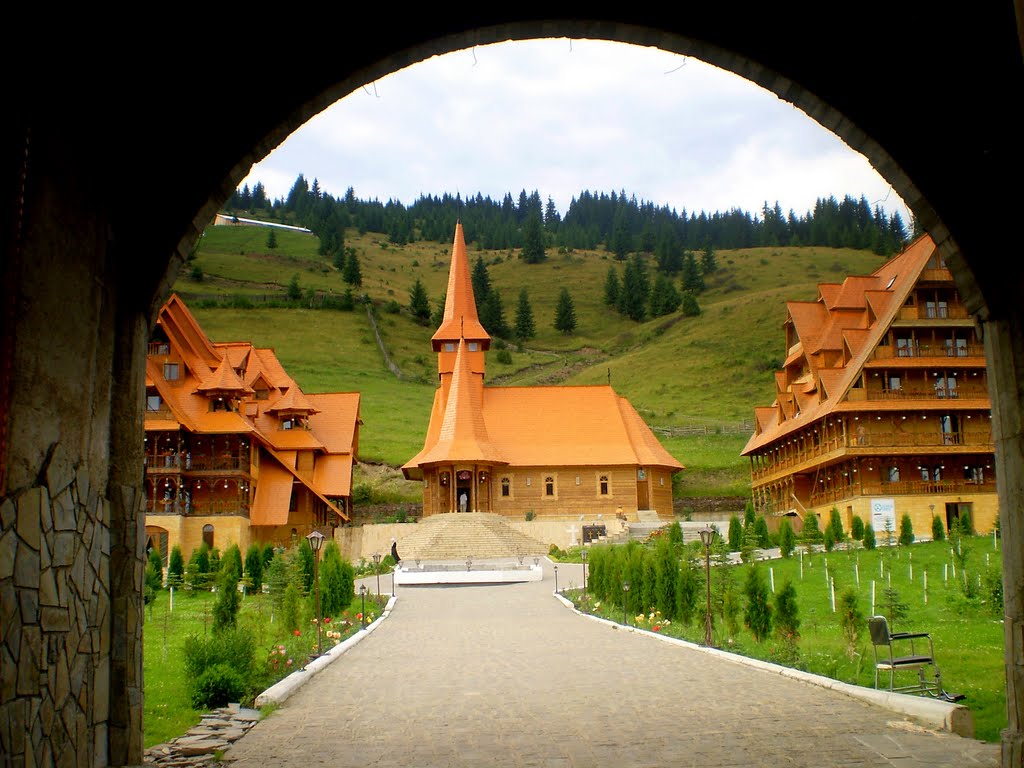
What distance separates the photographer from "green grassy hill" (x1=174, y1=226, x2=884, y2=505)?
2933 inches

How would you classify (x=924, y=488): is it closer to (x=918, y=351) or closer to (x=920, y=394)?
(x=920, y=394)

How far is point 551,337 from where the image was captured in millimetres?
119938

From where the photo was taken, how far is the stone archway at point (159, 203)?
6168 millimetres

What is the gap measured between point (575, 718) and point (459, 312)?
5021 cm

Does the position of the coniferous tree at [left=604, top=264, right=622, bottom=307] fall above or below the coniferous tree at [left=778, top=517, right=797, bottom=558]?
above

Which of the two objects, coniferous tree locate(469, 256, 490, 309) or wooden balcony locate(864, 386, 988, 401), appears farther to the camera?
coniferous tree locate(469, 256, 490, 309)

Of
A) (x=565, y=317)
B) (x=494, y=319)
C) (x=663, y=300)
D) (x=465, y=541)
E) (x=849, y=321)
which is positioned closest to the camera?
(x=465, y=541)

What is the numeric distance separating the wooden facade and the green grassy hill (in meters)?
7.82

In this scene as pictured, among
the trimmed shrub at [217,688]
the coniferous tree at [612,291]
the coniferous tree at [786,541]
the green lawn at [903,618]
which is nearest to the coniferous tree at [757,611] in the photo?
the green lawn at [903,618]

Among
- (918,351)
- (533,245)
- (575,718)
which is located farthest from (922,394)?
(533,245)

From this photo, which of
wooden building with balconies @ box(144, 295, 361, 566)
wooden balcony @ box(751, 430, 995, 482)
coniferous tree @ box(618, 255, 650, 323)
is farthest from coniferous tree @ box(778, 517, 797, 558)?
coniferous tree @ box(618, 255, 650, 323)

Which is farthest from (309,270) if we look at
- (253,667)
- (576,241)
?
(253,667)

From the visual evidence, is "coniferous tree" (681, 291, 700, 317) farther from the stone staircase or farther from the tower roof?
the stone staircase

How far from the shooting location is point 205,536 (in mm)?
42312
